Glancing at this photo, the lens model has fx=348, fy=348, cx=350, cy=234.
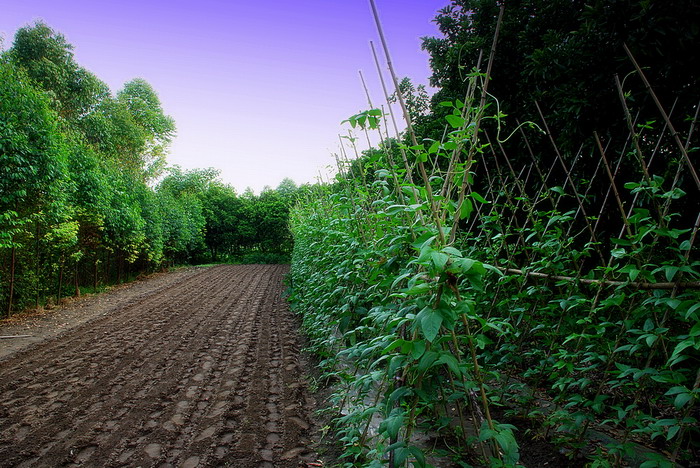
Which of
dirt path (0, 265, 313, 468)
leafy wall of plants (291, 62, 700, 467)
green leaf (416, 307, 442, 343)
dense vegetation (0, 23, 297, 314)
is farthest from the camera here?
dense vegetation (0, 23, 297, 314)

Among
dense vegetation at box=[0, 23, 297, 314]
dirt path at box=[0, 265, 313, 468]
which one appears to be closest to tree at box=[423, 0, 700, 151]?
dirt path at box=[0, 265, 313, 468]

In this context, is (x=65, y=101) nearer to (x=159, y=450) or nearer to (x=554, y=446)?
(x=159, y=450)

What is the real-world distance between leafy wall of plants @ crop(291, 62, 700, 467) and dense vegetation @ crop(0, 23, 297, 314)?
223 inches

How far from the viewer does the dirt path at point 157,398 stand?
2406 mm

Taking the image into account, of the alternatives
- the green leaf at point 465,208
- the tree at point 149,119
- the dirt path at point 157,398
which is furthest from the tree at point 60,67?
the green leaf at point 465,208

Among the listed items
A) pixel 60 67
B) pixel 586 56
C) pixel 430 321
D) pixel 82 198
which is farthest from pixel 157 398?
pixel 60 67

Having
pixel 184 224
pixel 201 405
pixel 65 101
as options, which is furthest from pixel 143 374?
pixel 65 101

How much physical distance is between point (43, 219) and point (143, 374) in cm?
462

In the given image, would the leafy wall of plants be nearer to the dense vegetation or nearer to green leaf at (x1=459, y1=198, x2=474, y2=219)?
green leaf at (x1=459, y1=198, x2=474, y2=219)

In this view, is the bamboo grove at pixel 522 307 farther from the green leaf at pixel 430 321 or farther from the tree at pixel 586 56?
the tree at pixel 586 56

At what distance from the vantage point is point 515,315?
116 inches

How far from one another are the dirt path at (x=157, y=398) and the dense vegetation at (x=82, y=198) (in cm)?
229

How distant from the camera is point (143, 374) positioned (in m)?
3.77

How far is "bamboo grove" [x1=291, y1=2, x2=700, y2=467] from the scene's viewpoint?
1238 mm
